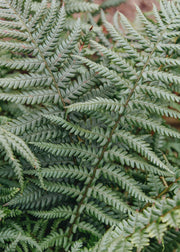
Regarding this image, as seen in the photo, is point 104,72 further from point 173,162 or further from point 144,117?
point 173,162

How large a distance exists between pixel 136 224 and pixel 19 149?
2.47 feet

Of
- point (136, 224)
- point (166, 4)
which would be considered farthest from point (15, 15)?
point (136, 224)

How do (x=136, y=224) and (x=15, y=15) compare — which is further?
(x=15, y=15)

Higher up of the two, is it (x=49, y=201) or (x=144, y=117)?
(x=144, y=117)

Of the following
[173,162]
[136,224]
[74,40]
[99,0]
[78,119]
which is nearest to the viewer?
[136,224]

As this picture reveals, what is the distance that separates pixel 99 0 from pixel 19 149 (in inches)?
114

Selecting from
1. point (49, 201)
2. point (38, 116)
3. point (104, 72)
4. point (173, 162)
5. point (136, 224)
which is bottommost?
point (49, 201)

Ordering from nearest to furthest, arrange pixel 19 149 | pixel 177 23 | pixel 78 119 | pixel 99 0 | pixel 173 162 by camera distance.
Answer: pixel 19 149 < pixel 177 23 < pixel 78 119 < pixel 173 162 < pixel 99 0

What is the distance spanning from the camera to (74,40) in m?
1.62

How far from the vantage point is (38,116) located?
5.42ft

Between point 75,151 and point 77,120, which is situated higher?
point 77,120

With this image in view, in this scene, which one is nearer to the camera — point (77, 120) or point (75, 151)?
point (75, 151)

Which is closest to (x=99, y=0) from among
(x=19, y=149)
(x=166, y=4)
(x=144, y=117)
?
(x=166, y=4)

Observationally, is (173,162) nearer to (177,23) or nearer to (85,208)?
(85,208)
